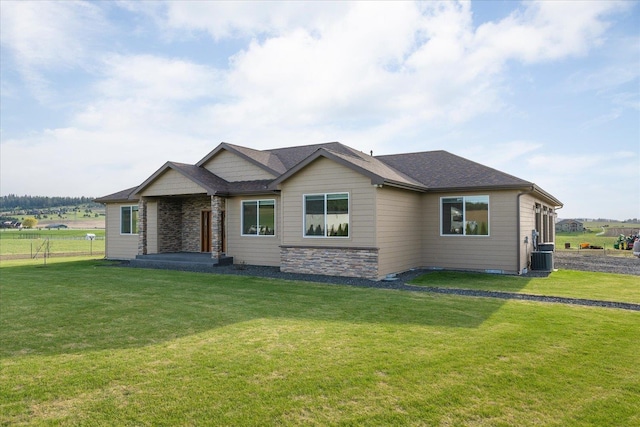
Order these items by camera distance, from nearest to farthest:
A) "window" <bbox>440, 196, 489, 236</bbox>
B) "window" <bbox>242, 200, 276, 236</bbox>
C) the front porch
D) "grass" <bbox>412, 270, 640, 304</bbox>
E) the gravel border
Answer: the gravel border, "grass" <bbox>412, 270, 640, 304</bbox>, "window" <bbox>440, 196, 489, 236</bbox>, "window" <bbox>242, 200, 276, 236</bbox>, the front porch

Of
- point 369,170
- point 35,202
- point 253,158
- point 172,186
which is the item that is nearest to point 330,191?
point 369,170

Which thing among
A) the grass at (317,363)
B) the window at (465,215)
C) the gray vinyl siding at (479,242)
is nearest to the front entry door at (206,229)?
the gray vinyl siding at (479,242)

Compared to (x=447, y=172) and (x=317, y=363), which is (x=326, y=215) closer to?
(x=447, y=172)

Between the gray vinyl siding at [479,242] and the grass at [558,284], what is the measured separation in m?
0.76

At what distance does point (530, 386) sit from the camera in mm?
4488

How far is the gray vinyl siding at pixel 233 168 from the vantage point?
1797cm

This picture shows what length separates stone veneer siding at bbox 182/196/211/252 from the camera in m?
19.9

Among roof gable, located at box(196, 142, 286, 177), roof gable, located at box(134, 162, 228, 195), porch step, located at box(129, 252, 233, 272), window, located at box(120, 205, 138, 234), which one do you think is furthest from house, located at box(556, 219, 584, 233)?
window, located at box(120, 205, 138, 234)

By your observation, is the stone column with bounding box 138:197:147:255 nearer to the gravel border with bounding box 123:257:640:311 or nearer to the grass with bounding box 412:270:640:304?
the gravel border with bounding box 123:257:640:311

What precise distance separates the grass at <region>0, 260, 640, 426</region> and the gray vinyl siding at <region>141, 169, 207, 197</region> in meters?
8.54

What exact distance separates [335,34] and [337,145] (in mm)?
5911

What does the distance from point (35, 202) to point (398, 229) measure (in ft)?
681

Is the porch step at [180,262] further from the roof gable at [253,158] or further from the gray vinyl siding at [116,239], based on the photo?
the roof gable at [253,158]

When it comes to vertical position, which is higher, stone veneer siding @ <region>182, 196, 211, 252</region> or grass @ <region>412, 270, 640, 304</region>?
stone veneer siding @ <region>182, 196, 211, 252</region>
